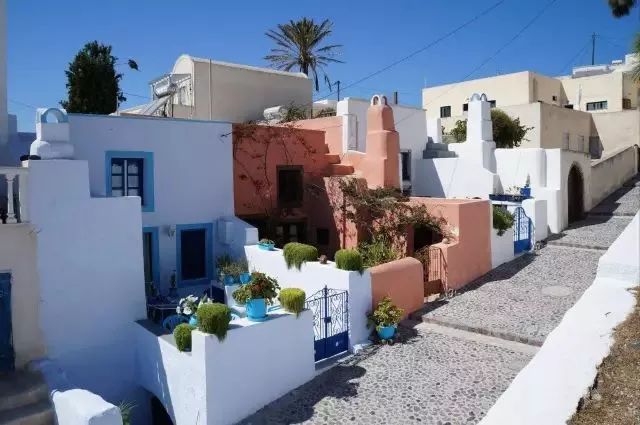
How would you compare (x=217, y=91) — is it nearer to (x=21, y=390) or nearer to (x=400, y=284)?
(x=400, y=284)

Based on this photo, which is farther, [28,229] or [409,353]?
[409,353]

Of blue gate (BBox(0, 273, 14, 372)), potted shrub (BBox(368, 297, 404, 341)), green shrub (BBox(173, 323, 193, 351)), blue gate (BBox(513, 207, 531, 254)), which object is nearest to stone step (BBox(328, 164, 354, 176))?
blue gate (BBox(513, 207, 531, 254))

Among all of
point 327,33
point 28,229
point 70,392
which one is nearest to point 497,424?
point 70,392

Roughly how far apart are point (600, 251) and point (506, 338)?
7.91 meters

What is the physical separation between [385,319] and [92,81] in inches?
777

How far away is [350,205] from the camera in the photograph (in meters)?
16.5

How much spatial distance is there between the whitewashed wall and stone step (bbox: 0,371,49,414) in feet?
6.80

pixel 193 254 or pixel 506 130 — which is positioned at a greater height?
pixel 506 130

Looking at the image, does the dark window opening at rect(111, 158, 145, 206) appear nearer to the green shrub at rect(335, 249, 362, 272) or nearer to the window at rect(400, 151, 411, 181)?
the green shrub at rect(335, 249, 362, 272)

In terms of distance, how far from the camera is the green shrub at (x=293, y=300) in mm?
9562

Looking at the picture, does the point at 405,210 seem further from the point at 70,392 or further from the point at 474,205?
the point at 70,392

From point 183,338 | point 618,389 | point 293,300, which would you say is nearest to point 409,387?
point 293,300

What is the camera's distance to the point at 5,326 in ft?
31.1

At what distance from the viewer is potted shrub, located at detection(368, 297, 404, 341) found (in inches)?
435
